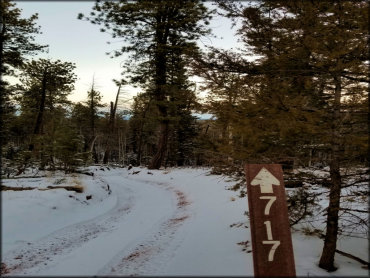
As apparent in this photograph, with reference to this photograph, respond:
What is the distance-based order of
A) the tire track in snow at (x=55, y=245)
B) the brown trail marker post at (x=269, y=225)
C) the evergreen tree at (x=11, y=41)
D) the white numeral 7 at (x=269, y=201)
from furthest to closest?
the evergreen tree at (x=11, y=41)
the tire track in snow at (x=55, y=245)
the white numeral 7 at (x=269, y=201)
the brown trail marker post at (x=269, y=225)

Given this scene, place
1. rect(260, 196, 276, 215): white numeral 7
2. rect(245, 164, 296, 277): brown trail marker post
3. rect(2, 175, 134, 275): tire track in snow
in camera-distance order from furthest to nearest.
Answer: rect(2, 175, 134, 275): tire track in snow → rect(260, 196, 276, 215): white numeral 7 → rect(245, 164, 296, 277): brown trail marker post

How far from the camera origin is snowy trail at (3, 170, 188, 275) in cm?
575

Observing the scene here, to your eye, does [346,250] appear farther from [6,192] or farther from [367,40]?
[6,192]

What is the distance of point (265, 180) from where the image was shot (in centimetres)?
375

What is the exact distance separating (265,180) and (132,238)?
16.2 ft

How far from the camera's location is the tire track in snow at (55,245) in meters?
6.05

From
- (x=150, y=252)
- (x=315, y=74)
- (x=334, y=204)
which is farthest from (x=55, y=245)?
(x=315, y=74)

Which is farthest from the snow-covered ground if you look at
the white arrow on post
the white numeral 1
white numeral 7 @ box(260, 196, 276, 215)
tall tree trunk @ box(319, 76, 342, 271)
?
the white arrow on post

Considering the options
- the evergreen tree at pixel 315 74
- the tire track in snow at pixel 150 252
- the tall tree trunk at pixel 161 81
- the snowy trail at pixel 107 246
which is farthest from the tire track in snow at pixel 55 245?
the tall tree trunk at pixel 161 81

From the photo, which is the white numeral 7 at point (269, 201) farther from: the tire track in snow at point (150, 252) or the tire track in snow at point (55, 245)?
the tire track in snow at point (55, 245)

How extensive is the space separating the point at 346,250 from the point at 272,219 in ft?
9.58

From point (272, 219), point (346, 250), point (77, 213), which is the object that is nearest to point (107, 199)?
point (77, 213)

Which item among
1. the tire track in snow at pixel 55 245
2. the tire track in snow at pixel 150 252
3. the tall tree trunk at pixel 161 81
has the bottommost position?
the tire track in snow at pixel 55 245

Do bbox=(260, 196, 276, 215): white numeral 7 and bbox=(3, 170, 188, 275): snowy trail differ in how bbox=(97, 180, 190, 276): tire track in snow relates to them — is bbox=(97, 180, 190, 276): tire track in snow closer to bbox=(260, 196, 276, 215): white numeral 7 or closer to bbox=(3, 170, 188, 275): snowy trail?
bbox=(3, 170, 188, 275): snowy trail
